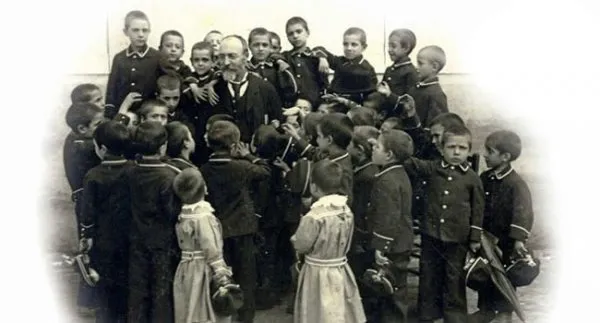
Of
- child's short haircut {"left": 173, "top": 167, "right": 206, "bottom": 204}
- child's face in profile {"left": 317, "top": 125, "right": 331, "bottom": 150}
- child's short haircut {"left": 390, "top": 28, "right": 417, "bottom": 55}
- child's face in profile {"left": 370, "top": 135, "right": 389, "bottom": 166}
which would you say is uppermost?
child's short haircut {"left": 390, "top": 28, "right": 417, "bottom": 55}

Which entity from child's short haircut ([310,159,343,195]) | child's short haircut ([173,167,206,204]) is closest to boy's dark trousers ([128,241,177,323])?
child's short haircut ([173,167,206,204])

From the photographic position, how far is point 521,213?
4816 millimetres

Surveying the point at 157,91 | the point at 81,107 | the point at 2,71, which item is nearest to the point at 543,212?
the point at 157,91

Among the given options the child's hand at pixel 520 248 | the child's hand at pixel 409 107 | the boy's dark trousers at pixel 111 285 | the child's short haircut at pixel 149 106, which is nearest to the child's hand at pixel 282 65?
the child's hand at pixel 409 107

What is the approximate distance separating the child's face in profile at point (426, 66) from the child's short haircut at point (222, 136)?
1453 millimetres

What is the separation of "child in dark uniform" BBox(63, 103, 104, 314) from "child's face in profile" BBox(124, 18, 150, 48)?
622 millimetres

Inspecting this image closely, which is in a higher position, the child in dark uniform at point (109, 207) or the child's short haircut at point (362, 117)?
the child's short haircut at point (362, 117)

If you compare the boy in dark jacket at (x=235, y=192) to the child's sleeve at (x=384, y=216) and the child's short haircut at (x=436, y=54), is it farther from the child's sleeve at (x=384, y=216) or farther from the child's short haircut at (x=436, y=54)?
the child's short haircut at (x=436, y=54)

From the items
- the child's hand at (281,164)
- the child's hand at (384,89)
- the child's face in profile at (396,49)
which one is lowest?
the child's hand at (281,164)

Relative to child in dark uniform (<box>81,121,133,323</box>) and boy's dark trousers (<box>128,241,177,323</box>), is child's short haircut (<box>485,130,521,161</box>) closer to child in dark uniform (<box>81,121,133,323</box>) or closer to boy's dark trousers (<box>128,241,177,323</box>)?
boy's dark trousers (<box>128,241,177,323</box>)

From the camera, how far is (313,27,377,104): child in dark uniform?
5723 millimetres

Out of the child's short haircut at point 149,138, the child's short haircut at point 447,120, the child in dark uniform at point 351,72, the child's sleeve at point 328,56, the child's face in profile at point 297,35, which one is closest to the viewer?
the child's short haircut at point 149,138

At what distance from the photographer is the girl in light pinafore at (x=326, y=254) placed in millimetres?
4369

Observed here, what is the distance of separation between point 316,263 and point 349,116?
41.0 inches
